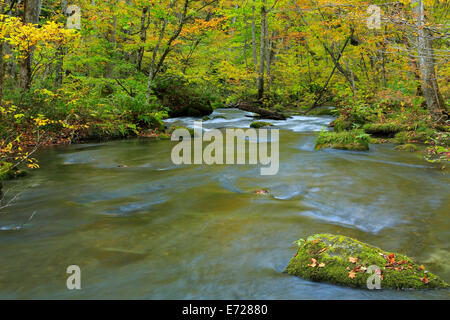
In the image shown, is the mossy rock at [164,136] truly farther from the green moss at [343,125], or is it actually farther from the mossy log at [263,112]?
the green moss at [343,125]

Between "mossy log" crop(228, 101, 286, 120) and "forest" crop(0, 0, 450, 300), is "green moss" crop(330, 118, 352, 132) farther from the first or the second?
"mossy log" crop(228, 101, 286, 120)

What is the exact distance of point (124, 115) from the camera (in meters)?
13.0

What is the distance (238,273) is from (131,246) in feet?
4.49

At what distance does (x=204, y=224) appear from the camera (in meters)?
4.70

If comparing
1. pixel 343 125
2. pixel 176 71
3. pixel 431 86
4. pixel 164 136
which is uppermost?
pixel 176 71

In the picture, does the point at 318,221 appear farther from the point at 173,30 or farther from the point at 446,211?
the point at 173,30

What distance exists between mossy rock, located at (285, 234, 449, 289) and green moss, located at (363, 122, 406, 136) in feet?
32.6

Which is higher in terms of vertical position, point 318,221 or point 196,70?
point 196,70

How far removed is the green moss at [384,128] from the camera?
39.6 feet

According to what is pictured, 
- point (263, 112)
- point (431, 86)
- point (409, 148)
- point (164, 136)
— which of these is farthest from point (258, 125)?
point (431, 86)

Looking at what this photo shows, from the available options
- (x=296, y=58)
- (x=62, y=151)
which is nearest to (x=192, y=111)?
(x=62, y=151)

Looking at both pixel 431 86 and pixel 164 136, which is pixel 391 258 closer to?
pixel 431 86

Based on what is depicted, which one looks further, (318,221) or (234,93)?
(234,93)

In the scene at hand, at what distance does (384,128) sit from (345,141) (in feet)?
8.23
